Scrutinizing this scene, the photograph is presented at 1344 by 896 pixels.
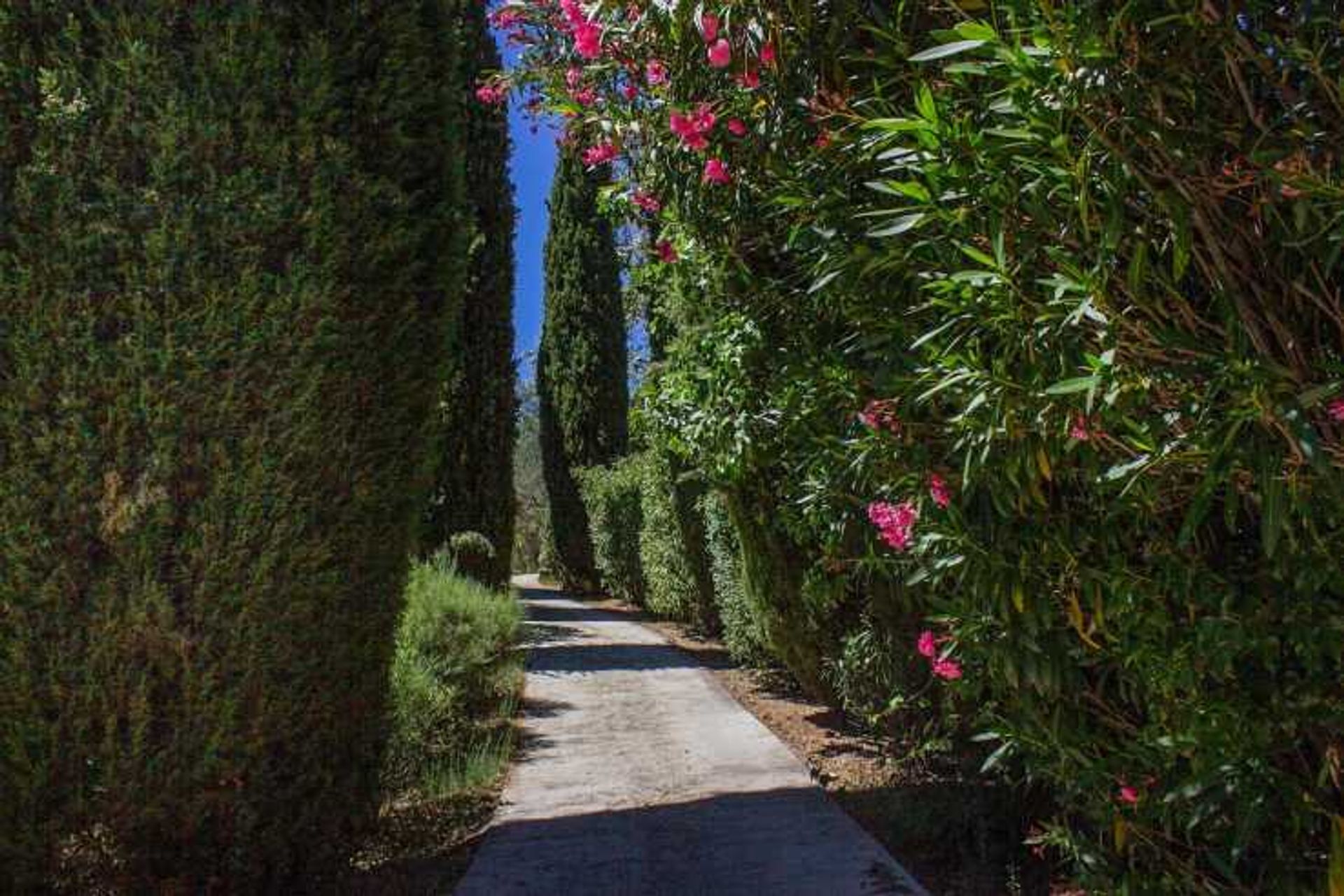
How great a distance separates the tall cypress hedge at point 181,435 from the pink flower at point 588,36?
2.94 ft

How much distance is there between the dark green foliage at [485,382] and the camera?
11461 mm

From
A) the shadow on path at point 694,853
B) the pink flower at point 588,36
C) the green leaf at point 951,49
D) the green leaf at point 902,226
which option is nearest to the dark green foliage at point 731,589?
the shadow on path at point 694,853

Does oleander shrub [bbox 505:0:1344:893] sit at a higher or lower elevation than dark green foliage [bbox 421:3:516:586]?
lower

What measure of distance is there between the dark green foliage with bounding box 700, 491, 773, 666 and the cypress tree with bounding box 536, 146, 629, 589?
10.6 m

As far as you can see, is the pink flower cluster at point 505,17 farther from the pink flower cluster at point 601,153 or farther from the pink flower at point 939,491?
the pink flower at point 939,491

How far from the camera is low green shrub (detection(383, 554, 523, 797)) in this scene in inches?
202

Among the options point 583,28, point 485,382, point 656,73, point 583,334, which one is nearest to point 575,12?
point 583,28

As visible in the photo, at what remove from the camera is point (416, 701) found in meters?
5.52

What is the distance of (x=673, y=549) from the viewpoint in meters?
12.1

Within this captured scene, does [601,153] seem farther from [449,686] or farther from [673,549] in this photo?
[673,549]

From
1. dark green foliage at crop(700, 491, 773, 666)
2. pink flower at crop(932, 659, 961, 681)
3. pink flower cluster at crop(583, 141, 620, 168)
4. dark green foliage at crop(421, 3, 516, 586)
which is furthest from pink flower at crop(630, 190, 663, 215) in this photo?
dark green foliage at crop(421, 3, 516, 586)

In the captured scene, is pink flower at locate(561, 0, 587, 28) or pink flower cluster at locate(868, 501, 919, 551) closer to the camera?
pink flower cluster at locate(868, 501, 919, 551)

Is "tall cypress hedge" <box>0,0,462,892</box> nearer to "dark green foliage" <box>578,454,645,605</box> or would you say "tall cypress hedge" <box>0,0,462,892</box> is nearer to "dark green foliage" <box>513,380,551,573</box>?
"dark green foliage" <box>578,454,645,605</box>

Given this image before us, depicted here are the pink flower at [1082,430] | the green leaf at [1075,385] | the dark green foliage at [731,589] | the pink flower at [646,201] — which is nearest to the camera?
the green leaf at [1075,385]
